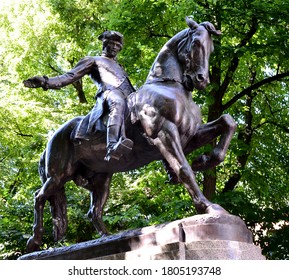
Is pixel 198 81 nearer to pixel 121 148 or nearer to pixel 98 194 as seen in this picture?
pixel 121 148

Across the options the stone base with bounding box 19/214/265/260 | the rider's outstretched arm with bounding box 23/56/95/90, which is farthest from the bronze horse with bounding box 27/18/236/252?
the rider's outstretched arm with bounding box 23/56/95/90

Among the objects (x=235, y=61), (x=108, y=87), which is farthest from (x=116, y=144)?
(x=235, y=61)

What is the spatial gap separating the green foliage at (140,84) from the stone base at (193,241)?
6.65 meters

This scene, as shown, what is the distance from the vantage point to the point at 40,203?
8102 mm

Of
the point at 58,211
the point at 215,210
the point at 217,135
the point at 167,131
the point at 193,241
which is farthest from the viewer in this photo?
the point at 58,211

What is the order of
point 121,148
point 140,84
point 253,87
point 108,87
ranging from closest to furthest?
point 121,148, point 108,87, point 140,84, point 253,87

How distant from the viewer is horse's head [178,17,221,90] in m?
6.73

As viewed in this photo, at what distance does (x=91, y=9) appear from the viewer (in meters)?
18.9

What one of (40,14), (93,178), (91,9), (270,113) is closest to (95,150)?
(93,178)

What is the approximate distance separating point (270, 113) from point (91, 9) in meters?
7.09

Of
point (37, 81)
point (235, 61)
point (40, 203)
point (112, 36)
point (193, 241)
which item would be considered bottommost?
point (193, 241)

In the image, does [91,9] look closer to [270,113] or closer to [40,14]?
[40,14]

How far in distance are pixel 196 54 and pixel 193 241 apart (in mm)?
2329
